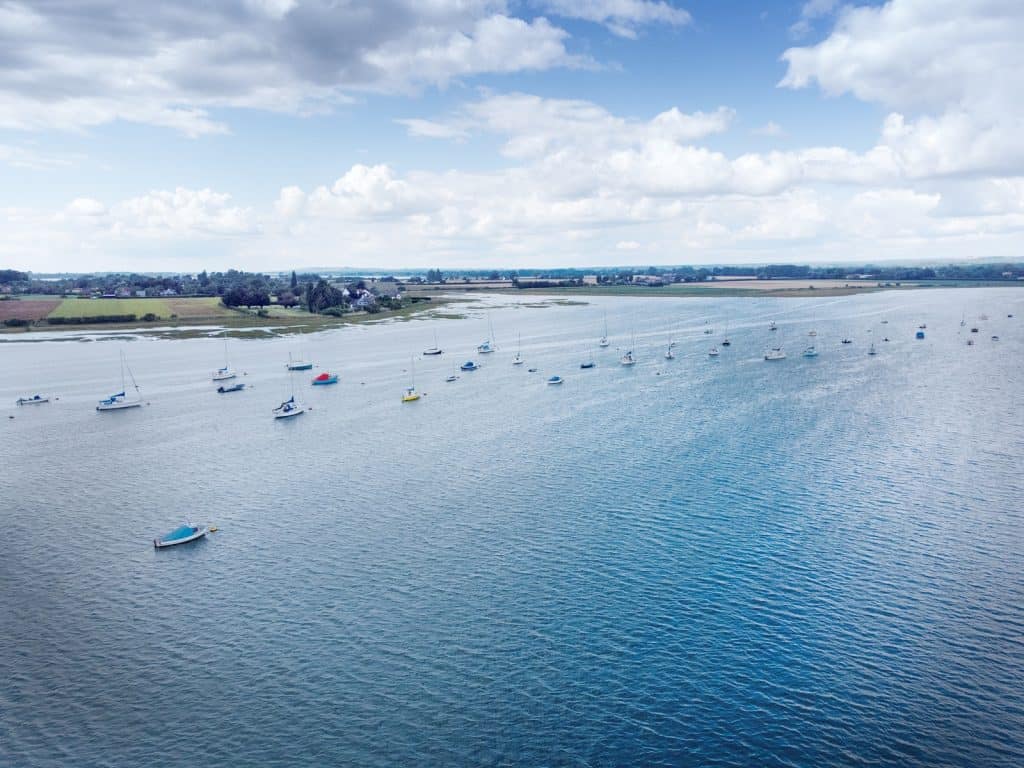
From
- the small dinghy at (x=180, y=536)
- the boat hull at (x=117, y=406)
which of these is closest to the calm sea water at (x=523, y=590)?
the small dinghy at (x=180, y=536)

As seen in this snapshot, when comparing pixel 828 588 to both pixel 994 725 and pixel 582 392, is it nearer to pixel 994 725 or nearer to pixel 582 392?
pixel 994 725

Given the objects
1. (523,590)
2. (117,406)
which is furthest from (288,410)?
(523,590)

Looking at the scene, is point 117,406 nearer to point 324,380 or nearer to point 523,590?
point 324,380

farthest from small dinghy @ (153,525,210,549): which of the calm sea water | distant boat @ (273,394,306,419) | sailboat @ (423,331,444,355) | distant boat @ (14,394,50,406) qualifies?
sailboat @ (423,331,444,355)

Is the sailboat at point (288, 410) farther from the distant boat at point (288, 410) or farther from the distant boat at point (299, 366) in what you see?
the distant boat at point (299, 366)

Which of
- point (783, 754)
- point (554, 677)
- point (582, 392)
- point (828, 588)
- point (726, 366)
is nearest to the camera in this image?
point (783, 754)

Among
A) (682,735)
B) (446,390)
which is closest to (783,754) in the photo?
(682,735)

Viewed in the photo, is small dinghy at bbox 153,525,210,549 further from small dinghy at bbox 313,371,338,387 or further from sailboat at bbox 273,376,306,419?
A: small dinghy at bbox 313,371,338,387
